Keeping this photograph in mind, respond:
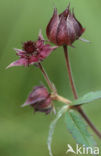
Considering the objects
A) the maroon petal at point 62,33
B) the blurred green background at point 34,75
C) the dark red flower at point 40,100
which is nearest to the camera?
the maroon petal at point 62,33

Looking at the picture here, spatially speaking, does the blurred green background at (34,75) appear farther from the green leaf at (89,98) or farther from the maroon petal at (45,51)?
the maroon petal at (45,51)

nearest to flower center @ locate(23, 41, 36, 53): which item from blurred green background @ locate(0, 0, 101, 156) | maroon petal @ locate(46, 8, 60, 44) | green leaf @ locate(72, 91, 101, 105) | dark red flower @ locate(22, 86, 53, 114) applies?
maroon petal @ locate(46, 8, 60, 44)

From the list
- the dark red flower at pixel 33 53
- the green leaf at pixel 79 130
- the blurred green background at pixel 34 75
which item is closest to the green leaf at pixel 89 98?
the green leaf at pixel 79 130

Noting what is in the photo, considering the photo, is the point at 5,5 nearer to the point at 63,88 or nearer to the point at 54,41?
the point at 63,88

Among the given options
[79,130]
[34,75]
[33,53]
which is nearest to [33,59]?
[33,53]

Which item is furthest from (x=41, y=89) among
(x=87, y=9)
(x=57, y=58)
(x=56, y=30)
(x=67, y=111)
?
(x=87, y=9)

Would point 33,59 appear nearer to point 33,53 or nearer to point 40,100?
point 33,53
